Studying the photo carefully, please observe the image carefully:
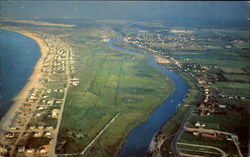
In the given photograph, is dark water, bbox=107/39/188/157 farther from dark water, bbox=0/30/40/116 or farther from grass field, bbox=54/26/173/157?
dark water, bbox=0/30/40/116

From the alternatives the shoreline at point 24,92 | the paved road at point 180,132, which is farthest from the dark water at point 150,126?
the shoreline at point 24,92

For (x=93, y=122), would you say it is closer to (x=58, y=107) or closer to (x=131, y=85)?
(x=58, y=107)

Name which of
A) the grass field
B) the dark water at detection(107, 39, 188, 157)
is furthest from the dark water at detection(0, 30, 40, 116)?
the dark water at detection(107, 39, 188, 157)

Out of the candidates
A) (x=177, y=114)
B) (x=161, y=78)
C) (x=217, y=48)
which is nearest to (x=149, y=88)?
(x=161, y=78)

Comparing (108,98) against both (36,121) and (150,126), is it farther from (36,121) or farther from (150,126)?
(36,121)

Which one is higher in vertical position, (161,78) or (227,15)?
(227,15)

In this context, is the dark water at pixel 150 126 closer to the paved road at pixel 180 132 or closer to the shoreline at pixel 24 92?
the paved road at pixel 180 132
